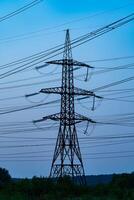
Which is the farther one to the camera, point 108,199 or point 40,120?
point 40,120

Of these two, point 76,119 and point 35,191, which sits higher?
point 76,119

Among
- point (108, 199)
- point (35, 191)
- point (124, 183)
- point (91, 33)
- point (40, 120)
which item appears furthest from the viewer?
point (124, 183)

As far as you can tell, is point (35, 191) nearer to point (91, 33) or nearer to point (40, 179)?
point (40, 179)

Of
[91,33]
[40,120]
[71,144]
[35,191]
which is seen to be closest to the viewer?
[91,33]

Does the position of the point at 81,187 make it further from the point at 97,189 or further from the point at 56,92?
the point at 56,92

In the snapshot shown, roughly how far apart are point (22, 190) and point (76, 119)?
706 cm

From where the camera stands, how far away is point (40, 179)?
1724 inches

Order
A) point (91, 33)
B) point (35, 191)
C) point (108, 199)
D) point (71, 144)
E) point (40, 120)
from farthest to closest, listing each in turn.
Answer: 1. point (40, 120)
2. point (71, 144)
3. point (35, 191)
4. point (108, 199)
5. point (91, 33)

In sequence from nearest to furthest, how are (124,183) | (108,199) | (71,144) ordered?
(108,199) → (71,144) → (124,183)

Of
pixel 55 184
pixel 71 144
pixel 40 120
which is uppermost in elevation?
pixel 40 120

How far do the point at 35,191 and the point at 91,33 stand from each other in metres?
21.9

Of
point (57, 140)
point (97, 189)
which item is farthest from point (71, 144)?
point (97, 189)

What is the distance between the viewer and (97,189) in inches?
1674

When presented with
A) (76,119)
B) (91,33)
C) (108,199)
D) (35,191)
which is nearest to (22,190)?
(35,191)
